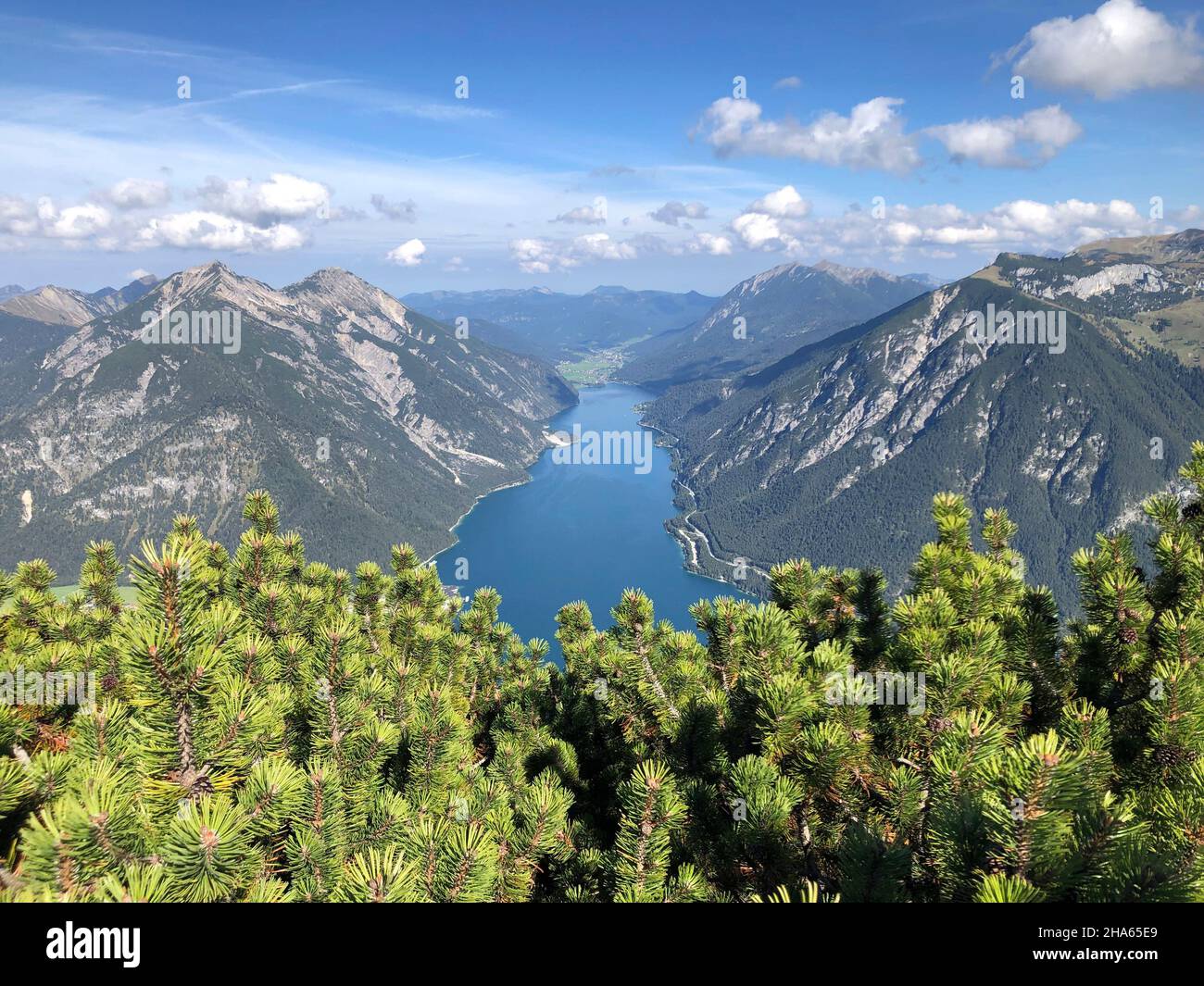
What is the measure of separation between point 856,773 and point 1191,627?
9.83 ft

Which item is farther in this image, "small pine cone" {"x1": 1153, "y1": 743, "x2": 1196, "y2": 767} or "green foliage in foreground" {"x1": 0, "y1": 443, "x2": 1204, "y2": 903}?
"small pine cone" {"x1": 1153, "y1": 743, "x2": 1196, "y2": 767}

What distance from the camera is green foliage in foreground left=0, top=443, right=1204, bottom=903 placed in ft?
9.03

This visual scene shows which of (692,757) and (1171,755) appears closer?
(1171,755)

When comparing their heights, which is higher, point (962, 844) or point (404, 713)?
point (962, 844)

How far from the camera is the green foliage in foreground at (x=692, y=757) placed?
2752 mm

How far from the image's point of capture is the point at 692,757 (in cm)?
611

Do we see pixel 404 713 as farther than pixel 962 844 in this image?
Yes

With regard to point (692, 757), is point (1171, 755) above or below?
above

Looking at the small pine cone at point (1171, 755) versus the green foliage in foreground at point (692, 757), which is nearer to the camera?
the green foliage in foreground at point (692, 757)

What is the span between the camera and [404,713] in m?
7.23

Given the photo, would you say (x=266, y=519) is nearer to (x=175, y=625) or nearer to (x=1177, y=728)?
(x=175, y=625)

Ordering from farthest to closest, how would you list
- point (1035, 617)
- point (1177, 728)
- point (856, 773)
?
point (1035, 617)
point (856, 773)
point (1177, 728)


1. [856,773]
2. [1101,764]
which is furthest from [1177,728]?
[856,773]
